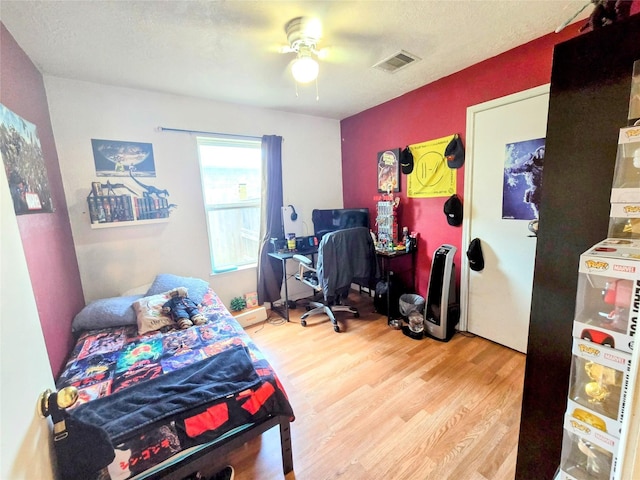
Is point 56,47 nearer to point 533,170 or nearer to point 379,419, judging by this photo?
point 379,419

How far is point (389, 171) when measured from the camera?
3.03m

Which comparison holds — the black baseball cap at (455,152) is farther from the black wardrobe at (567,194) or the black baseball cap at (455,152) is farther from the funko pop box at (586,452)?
the funko pop box at (586,452)

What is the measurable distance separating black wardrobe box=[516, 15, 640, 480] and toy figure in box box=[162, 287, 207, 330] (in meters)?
1.94

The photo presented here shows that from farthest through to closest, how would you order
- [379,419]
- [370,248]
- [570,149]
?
[370,248], [379,419], [570,149]

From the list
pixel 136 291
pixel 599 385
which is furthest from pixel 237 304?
pixel 599 385

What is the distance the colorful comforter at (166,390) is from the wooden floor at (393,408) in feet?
1.40

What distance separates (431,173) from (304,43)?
165 cm

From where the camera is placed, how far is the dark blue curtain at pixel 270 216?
301cm

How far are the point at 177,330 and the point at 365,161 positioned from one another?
270 centimetres

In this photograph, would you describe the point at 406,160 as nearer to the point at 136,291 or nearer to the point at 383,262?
the point at 383,262

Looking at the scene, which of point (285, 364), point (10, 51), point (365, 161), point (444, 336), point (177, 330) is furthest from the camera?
point (365, 161)

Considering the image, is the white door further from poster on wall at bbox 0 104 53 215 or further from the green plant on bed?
poster on wall at bbox 0 104 53 215

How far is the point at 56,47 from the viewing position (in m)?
1.66

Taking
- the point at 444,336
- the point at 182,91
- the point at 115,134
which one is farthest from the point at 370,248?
the point at 115,134
